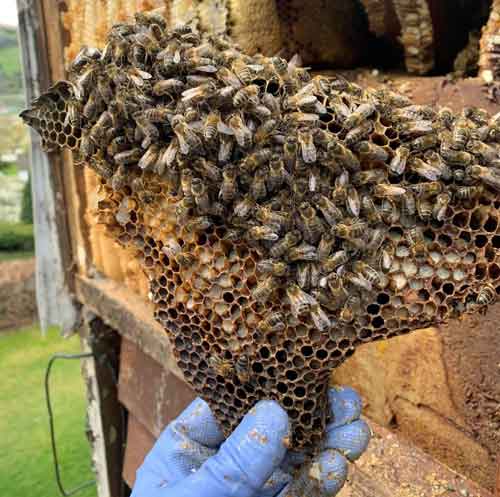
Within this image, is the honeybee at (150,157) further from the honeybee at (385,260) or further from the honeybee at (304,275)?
the honeybee at (385,260)

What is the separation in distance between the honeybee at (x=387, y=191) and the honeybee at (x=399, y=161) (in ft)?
0.12

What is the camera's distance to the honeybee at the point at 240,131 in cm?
123

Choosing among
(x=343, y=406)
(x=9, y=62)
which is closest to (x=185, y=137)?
(x=343, y=406)

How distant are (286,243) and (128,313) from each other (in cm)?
217

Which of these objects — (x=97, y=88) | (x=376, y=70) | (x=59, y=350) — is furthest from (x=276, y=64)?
(x=59, y=350)

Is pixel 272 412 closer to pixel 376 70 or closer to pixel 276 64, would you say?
pixel 276 64

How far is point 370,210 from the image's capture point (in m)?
1.25

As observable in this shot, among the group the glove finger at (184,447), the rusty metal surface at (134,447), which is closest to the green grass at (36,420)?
the rusty metal surface at (134,447)

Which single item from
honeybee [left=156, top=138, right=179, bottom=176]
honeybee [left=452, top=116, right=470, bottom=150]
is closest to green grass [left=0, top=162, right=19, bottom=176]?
honeybee [left=156, top=138, right=179, bottom=176]

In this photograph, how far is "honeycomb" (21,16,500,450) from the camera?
125 cm

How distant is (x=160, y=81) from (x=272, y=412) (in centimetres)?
84

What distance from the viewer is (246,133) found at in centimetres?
123

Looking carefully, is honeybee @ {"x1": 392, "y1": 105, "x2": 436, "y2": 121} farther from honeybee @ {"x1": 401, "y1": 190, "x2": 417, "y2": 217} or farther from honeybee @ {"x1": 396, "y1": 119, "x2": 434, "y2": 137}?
honeybee @ {"x1": 401, "y1": 190, "x2": 417, "y2": 217}

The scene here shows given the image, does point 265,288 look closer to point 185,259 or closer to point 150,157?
Answer: point 185,259
